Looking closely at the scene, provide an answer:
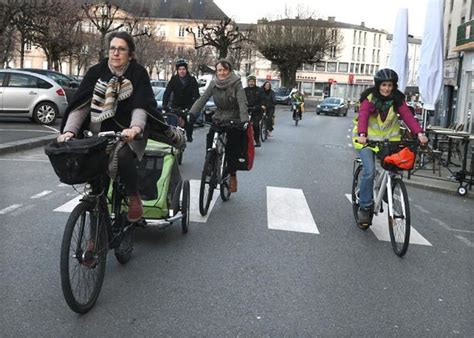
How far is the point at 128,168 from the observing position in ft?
13.4

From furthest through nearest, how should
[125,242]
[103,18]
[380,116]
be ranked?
[103,18] < [380,116] < [125,242]

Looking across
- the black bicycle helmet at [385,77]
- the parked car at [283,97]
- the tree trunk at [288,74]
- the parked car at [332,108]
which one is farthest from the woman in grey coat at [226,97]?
the tree trunk at [288,74]

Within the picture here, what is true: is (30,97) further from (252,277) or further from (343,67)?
(343,67)

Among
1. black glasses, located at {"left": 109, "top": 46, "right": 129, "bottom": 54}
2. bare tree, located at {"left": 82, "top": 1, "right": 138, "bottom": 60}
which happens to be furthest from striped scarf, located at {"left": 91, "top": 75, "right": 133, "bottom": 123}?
bare tree, located at {"left": 82, "top": 1, "right": 138, "bottom": 60}

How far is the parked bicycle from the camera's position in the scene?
3.58 meters

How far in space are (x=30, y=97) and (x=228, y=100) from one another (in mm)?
11806

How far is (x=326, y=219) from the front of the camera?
284 inches

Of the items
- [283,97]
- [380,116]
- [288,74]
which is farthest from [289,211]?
[288,74]

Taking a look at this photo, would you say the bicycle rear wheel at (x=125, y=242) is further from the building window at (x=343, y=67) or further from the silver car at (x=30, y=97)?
the building window at (x=343, y=67)

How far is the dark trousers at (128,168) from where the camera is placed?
4004 millimetres

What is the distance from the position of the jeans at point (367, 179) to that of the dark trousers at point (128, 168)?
2782mm

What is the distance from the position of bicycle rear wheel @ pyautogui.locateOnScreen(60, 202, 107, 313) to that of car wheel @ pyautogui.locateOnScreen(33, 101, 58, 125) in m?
14.5

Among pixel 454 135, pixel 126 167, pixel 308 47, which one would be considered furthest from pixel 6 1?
pixel 308 47

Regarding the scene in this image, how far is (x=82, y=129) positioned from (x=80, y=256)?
0.98m
